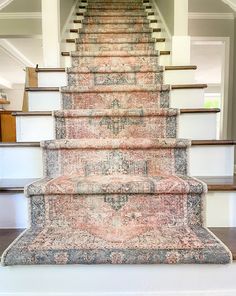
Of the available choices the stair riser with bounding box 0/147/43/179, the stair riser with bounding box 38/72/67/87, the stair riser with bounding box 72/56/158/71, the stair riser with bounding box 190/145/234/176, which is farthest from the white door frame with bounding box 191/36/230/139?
the stair riser with bounding box 0/147/43/179

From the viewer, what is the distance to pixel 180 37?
211 cm

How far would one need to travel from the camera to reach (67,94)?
1.64 meters

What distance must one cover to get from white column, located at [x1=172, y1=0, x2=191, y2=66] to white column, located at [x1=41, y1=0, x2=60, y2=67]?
2.95ft

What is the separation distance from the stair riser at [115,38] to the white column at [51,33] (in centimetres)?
58

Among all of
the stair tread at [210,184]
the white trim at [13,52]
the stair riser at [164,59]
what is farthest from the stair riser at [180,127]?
the white trim at [13,52]

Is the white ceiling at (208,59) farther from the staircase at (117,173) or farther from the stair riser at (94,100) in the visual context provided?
the staircase at (117,173)

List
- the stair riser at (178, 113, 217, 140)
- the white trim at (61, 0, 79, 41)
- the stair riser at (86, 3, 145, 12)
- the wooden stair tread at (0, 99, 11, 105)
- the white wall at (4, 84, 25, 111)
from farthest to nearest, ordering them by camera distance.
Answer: the white wall at (4, 84, 25, 111) < the wooden stair tread at (0, 99, 11, 105) < the stair riser at (86, 3, 145, 12) < the white trim at (61, 0, 79, 41) < the stair riser at (178, 113, 217, 140)

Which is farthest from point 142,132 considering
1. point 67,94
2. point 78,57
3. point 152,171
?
point 78,57

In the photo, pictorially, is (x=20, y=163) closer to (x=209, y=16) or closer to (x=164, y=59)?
(x=164, y=59)

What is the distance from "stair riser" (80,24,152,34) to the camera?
9.41ft

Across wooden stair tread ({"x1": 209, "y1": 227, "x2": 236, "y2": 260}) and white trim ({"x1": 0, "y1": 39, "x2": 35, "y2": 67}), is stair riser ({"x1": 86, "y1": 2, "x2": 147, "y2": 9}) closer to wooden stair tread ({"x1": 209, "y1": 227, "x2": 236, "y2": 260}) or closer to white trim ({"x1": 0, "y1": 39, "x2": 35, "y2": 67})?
white trim ({"x1": 0, "y1": 39, "x2": 35, "y2": 67})

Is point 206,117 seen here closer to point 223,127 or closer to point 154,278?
point 154,278

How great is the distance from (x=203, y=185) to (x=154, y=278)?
0.39 m

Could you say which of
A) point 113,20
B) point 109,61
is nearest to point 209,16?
point 113,20
